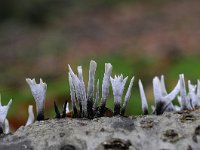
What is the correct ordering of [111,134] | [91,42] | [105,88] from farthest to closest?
[91,42] → [105,88] → [111,134]

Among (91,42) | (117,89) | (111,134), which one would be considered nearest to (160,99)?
(117,89)

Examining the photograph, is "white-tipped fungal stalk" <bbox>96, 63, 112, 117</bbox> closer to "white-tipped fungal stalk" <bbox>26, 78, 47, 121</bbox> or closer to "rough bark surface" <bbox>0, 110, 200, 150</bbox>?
"rough bark surface" <bbox>0, 110, 200, 150</bbox>

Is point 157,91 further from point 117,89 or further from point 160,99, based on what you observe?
point 117,89

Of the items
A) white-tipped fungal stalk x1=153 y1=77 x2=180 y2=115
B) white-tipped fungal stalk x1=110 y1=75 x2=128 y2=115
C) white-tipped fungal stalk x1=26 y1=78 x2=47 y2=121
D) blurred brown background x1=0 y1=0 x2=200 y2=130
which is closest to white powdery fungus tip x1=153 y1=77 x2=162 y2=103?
white-tipped fungal stalk x1=153 y1=77 x2=180 y2=115

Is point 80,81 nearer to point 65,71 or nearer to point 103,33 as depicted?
point 65,71

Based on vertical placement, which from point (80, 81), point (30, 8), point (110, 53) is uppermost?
point (30, 8)

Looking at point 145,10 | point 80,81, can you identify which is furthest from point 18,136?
point 145,10
